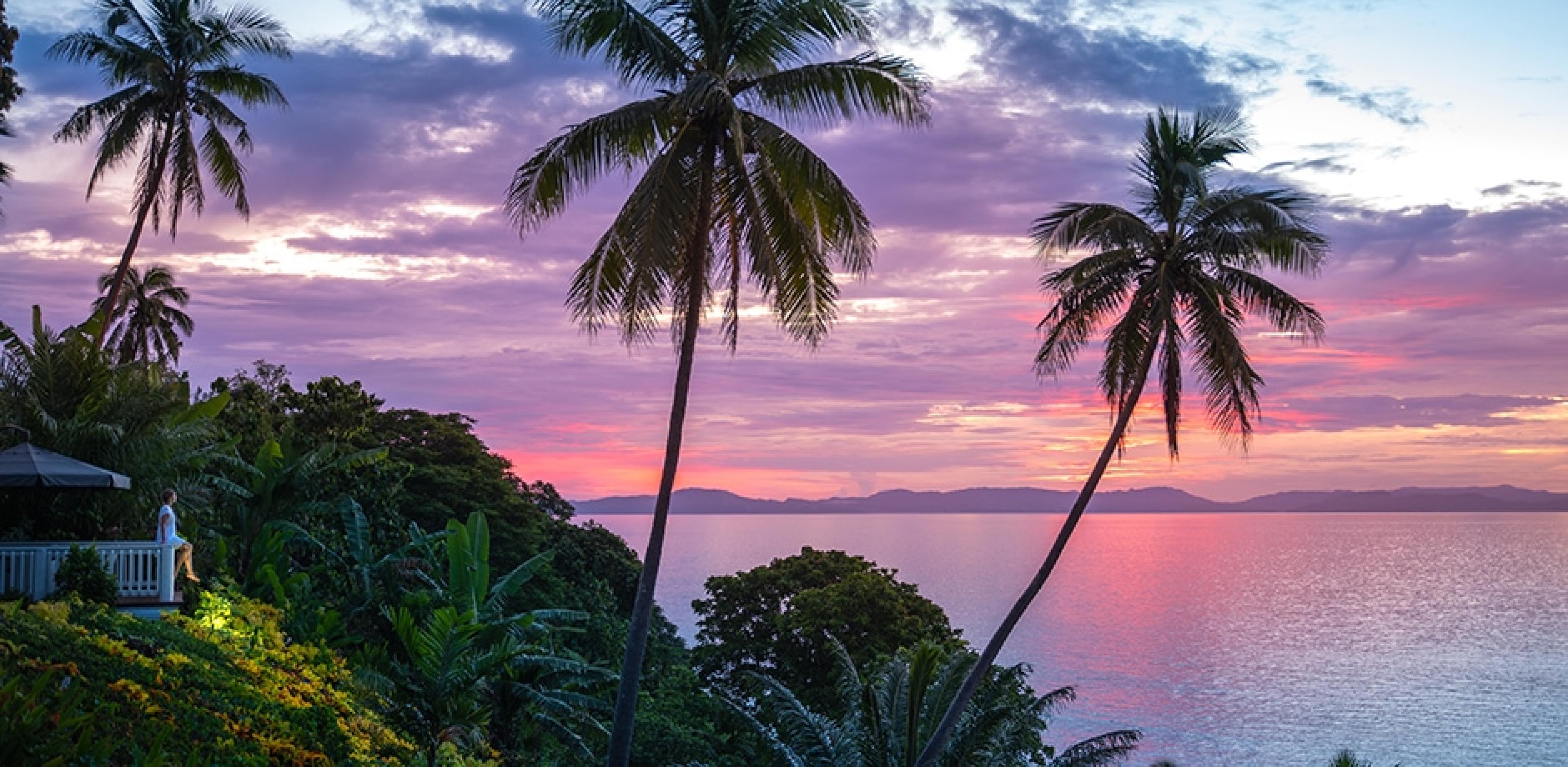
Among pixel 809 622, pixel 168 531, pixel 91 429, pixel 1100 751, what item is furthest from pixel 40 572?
pixel 809 622

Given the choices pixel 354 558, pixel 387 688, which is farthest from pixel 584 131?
pixel 354 558

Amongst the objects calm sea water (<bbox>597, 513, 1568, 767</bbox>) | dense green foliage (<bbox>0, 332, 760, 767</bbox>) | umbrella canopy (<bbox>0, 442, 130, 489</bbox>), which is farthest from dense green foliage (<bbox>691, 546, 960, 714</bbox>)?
calm sea water (<bbox>597, 513, 1568, 767</bbox>)

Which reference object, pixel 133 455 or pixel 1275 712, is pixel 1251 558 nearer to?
pixel 1275 712

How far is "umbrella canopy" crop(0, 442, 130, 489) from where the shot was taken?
17.0 meters

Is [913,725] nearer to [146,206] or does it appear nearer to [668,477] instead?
[668,477]

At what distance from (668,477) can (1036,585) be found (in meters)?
7.00

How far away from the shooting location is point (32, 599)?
16281mm

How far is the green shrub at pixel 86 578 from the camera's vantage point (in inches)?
642

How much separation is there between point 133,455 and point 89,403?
1.22m

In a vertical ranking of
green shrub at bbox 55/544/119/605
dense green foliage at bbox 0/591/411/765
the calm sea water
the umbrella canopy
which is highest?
the umbrella canopy

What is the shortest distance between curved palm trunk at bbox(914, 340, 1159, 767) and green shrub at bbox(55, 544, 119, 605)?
11.8 m

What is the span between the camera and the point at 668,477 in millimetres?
16141

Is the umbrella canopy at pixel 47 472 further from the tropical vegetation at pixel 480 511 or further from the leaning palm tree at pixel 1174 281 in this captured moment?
the leaning palm tree at pixel 1174 281

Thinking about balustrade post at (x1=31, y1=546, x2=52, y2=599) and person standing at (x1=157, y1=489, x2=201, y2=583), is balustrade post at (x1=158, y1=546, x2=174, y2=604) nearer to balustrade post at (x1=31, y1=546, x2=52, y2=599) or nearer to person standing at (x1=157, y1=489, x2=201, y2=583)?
person standing at (x1=157, y1=489, x2=201, y2=583)
